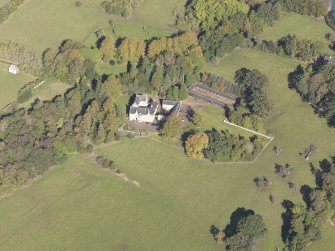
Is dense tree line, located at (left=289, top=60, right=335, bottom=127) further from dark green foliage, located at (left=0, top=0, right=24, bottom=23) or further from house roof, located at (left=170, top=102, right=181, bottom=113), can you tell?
dark green foliage, located at (left=0, top=0, right=24, bottom=23)

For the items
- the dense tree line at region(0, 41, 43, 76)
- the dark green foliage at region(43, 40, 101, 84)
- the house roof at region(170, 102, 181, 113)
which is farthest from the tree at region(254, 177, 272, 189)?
the dense tree line at region(0, 41, 43, 76)

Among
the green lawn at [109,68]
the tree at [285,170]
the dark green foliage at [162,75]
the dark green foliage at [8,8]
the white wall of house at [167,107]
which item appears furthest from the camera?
the dark green foliage at [8,8]

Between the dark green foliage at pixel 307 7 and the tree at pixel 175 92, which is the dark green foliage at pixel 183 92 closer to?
the tree at pixel 175 92

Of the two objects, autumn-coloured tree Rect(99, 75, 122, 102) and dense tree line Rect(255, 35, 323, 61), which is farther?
dense tree line Rect(255, 35, 323, 61)

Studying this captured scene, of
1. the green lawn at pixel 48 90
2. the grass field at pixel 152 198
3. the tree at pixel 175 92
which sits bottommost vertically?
the grass field at pixel 152 198

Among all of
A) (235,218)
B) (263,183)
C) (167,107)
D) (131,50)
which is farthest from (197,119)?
(131,50)

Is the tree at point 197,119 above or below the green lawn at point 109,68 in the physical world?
A: below

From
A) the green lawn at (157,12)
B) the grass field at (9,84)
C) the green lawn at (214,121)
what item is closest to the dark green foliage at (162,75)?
the green lawn at (214,121)
